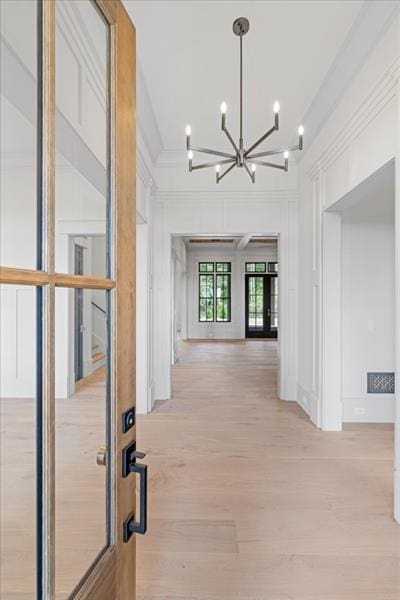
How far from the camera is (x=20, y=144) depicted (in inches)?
31.6

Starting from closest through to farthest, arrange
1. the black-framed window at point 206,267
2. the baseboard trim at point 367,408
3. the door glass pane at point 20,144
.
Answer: the door glass pane at point 20,144 → the baseboard trim at point 367,408 → the black-framed window at point 206,267

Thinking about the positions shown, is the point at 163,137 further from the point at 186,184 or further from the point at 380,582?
the point at 380,582

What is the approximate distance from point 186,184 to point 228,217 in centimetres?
77

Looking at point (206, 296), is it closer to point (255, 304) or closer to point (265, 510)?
point (255, 304)

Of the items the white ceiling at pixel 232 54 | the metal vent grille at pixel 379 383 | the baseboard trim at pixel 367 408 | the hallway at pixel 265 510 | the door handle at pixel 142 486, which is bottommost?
the hallway at pixel 265 510

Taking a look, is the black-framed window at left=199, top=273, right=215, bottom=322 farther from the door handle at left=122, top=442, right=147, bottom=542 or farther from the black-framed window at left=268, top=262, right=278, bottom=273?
the door handle at left=122, top=442, right=147, bottom=542

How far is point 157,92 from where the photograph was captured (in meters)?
3.81

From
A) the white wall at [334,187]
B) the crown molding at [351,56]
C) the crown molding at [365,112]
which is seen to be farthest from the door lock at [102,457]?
the crown molding at [351,56]

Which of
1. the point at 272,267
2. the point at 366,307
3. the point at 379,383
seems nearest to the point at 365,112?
the point at 366,307

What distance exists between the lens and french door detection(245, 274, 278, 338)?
13.5m

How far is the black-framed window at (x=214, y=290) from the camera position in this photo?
13617 mm

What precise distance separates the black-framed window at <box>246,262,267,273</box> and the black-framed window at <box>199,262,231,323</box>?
0.72 meters

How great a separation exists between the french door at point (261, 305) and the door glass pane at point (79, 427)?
1257 centimetres

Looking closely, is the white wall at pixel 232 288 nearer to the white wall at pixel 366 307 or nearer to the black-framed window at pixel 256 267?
the black-framed window at pixel 256 267
